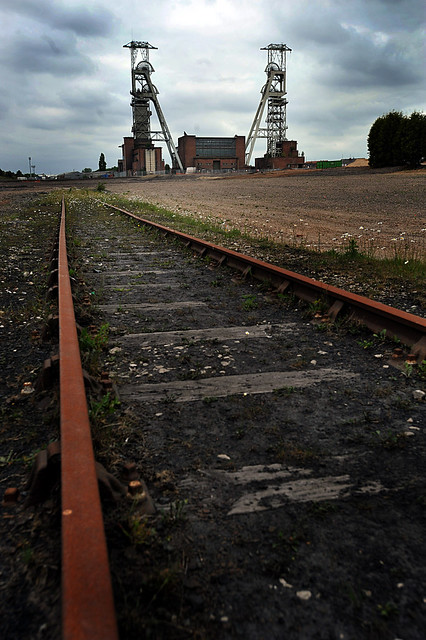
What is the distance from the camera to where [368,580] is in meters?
1.44

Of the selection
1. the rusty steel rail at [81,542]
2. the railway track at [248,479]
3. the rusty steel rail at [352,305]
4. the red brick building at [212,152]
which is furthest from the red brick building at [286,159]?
the rusty steel rail at [81,542]

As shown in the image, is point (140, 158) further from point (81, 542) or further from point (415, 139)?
point (81, 542)

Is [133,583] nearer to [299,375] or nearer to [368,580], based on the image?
[368,580]

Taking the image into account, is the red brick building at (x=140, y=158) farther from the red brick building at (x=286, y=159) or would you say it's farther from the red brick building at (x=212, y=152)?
the red brick building at (x=286, y=159)

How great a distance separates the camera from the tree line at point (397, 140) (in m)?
42.1

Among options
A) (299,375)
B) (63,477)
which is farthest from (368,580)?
(299,375)

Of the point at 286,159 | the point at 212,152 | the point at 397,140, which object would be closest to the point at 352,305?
the point at 397,140

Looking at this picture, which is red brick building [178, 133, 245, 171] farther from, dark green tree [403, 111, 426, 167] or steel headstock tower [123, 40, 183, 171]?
dark green tree [403, 111, 426, 167]

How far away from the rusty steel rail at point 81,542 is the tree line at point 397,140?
46182mm

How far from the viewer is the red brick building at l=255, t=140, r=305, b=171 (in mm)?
83162

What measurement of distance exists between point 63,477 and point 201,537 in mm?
481

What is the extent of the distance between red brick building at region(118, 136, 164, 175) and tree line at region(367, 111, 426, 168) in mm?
44822

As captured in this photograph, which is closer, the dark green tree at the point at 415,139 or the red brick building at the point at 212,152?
the dark green tree at the point at 415,139

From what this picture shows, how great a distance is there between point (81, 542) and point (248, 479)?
844mm
